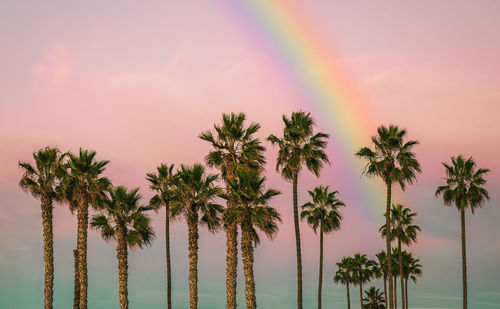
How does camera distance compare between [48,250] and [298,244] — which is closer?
[298,244]

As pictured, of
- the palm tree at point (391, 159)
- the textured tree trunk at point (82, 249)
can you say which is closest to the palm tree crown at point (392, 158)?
the palm tree at point (391, 159)

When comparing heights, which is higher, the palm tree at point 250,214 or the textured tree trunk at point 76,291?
the palm tree at point 250,214

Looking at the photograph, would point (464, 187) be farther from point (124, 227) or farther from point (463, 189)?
point (124, 227)

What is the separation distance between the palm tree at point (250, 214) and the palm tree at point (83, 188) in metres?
14.3

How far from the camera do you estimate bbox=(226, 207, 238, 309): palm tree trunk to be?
4900 cm

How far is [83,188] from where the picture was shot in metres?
55.0

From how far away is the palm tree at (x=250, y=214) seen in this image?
47562 mm

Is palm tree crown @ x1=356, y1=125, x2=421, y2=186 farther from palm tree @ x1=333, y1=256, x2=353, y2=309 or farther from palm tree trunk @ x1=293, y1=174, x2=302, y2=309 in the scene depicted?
palm tree @ x1=333, y1=256, x2=353, y2=309

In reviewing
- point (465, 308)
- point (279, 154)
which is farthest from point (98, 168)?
point (465, 308)

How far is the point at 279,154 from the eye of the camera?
177ft

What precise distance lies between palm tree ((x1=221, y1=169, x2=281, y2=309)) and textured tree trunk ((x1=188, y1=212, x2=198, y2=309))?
15.0ft

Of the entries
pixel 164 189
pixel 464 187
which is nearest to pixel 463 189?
pixel 464 187

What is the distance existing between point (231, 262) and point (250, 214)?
469 centimetres

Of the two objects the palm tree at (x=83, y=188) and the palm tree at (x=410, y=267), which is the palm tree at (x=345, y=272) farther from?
the palm tree at (x=83, y=188)
